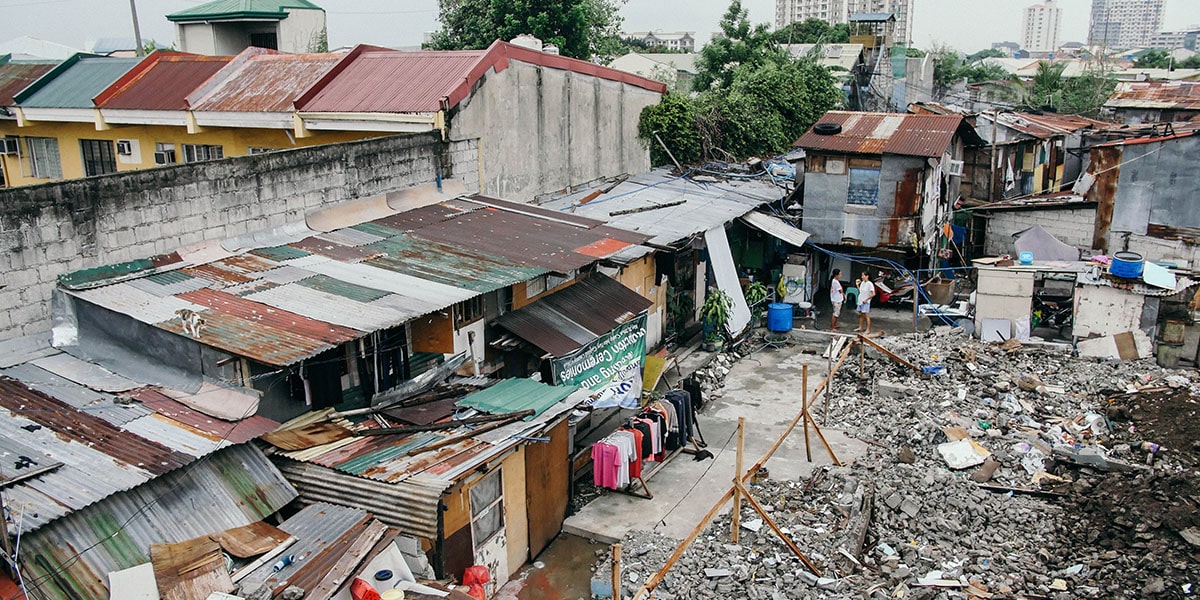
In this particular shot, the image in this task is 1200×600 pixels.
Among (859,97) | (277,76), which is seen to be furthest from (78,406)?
(859,97)

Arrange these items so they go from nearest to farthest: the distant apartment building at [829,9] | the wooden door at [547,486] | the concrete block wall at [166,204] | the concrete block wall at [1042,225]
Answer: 1. the concrete block wall at [166,204]
2. the wooden door at [547,486]
3. the concrete block wall at [1042,225]
4. the distant apartment building at [829,9]

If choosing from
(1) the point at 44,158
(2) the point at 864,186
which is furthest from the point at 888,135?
(1) the point at 44,158

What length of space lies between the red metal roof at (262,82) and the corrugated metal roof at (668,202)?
5.96m

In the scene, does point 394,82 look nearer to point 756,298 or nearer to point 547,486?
point 547,486

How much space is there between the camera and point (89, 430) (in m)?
8.34

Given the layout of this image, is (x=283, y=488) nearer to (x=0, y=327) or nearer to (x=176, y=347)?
(x=176, y=347)

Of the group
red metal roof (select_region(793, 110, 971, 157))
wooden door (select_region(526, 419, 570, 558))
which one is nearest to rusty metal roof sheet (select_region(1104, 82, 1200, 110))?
red metal roof (select_region(793, 110, 971, 157))

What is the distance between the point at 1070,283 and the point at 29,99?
87.1 ft

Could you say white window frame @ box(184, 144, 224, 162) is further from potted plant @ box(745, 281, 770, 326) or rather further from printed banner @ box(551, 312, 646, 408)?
potted plant @ box(745, 281, 770, 326)

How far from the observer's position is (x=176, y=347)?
9.37 metres

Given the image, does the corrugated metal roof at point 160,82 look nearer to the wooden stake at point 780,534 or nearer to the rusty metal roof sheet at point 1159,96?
the wooden stake at point 780,534

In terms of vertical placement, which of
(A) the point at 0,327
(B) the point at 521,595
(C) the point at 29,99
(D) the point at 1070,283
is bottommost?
(B) the point at 521,595

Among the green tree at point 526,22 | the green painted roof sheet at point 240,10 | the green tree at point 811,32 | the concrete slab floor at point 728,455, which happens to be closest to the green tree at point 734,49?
the green tree at point 526,22

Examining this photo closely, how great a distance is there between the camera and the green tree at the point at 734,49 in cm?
3744
